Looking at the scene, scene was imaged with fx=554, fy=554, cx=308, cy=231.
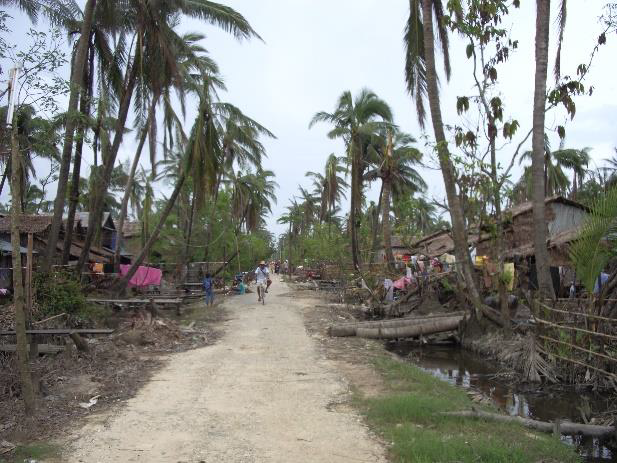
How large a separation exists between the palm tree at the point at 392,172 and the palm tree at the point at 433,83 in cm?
800

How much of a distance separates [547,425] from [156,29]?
1363 cm

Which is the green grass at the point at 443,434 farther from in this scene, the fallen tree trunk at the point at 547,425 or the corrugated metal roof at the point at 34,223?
the corrugated metal roof at the point at 34,223

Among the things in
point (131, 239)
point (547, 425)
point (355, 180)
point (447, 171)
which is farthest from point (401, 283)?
point (131, 239)

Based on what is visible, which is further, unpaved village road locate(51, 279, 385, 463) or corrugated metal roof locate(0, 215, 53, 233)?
corrugated metal roof locate(0, 215, 53, 233)

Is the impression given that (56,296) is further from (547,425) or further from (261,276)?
(547,425)

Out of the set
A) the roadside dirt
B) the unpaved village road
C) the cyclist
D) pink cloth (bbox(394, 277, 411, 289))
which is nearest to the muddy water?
the unpaved village road

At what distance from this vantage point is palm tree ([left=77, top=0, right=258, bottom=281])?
597 inches

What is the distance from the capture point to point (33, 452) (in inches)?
201

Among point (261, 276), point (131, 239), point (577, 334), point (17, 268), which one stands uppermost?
point (131, 239)

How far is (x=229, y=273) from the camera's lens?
39.4 metres

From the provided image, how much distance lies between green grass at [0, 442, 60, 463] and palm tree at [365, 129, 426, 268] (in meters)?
19.3

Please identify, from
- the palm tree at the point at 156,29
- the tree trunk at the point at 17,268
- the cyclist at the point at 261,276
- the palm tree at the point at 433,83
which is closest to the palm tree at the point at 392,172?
the cyclist at the point at 261,276

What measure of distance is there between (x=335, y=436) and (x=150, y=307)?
9.98m

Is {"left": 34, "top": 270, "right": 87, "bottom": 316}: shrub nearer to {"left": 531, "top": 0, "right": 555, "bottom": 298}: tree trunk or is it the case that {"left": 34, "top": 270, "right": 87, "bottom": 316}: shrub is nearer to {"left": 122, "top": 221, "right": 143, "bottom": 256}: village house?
{"left": 531, "top": 0, "right": 555, "bottom": 298}: tree trunk
